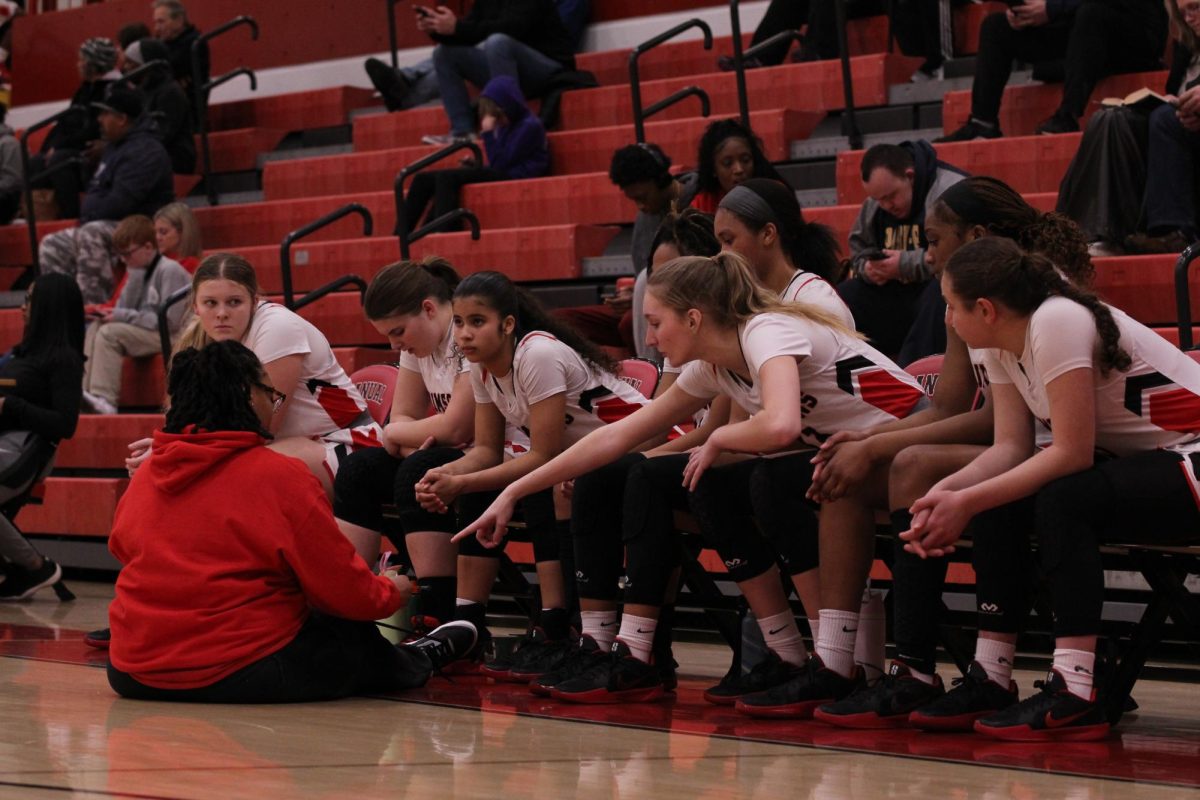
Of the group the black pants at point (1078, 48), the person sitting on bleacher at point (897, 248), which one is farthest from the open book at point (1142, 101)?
the black pants at point (1078, 48)

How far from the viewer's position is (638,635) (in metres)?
3.85

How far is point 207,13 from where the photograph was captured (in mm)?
12422

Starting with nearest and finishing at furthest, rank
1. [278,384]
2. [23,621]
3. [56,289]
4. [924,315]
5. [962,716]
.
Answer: [962,716], [278,384], [924,315], [23,621], [56,289]

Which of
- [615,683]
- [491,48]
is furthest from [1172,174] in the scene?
[491,48]

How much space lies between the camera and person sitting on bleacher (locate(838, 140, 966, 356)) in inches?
216

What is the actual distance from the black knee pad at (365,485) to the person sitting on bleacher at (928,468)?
1417mm

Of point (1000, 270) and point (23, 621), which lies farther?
point (23, 621)

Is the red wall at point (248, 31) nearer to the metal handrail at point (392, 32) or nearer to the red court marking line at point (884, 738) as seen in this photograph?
the metal handrail at point (392, 32)

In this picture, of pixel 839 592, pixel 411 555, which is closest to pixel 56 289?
pixel 411 555

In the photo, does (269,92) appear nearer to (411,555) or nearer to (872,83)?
(872,83)

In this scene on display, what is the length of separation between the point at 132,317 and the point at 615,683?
4.98 m

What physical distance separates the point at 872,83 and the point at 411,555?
14.1ft

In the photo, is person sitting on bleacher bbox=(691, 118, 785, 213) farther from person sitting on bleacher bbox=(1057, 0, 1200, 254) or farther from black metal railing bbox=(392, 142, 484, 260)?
black metal railing bbox=(392, 142, 484, 260)

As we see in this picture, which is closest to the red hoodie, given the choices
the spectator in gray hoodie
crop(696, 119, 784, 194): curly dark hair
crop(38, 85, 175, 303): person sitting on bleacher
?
crop(696, 119, 784, 194): curly dark hair
